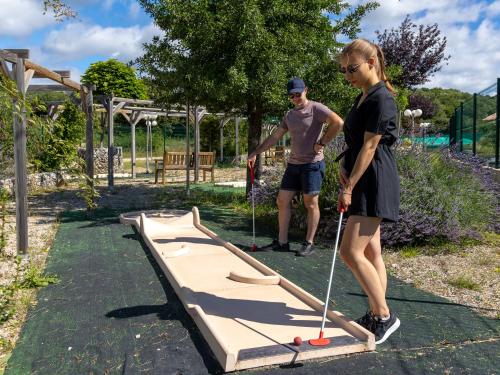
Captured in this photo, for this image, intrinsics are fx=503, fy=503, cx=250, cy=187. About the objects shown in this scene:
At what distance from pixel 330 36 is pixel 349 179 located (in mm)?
6246

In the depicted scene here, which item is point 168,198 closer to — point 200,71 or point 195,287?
point 200,71

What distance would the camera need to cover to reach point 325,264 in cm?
494

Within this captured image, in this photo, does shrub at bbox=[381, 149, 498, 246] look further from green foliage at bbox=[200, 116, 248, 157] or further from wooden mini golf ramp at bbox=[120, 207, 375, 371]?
green foliage at bbox=[200, 116, 248, 157]

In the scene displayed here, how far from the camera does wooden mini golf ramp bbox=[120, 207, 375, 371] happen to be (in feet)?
9.00

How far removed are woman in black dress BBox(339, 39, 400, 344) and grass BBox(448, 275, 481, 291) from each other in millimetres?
1595

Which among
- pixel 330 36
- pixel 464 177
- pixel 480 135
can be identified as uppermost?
pixel 330 36

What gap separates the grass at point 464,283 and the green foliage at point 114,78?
24.6 metres

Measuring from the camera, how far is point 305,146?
5074mm

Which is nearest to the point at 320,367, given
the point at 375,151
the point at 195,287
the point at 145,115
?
the point at 375,151

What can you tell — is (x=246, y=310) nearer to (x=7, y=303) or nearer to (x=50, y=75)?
(x=7, y=303)

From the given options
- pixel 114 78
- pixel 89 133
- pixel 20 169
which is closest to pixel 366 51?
pixel 20 169

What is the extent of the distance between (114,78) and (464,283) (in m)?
25.9

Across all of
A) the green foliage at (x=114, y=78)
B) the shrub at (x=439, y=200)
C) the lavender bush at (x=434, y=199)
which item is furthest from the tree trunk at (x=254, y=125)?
the green foliage at (x=114, y=78)

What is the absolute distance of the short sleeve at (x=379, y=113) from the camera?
9.03 feet
